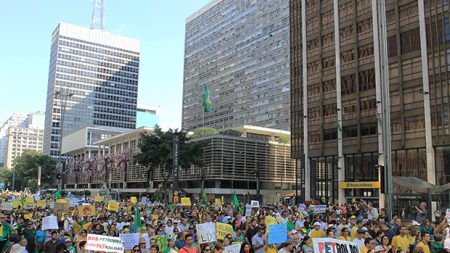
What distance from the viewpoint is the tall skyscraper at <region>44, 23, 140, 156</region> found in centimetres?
16938

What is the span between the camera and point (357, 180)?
51.3 m

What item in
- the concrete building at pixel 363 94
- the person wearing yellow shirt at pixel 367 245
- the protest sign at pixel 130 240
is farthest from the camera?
the concrete building at pixel 363 94

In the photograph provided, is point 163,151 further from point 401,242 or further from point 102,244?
point 102,244

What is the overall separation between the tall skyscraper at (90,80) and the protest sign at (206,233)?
156 m

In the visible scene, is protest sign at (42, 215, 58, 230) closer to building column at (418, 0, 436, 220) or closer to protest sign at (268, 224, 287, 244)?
protest sign at (268, 224, 287, 244)

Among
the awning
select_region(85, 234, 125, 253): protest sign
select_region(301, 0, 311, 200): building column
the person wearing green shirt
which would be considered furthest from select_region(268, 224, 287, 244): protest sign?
select_region(301, 0, 311, 200): building column

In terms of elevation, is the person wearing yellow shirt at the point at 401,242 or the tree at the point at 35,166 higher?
the tree at the point at 35,166

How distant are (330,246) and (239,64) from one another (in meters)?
126

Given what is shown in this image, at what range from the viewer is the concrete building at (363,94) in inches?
1753

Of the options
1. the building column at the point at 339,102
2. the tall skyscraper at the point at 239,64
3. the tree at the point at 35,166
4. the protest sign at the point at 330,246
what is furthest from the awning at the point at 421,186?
the tree at the point at 35,166

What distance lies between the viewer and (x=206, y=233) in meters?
12.8

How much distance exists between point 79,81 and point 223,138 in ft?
365

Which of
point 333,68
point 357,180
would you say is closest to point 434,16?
point 333,68

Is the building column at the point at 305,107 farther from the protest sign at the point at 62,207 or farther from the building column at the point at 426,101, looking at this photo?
the protest sign at the point at 62,207
